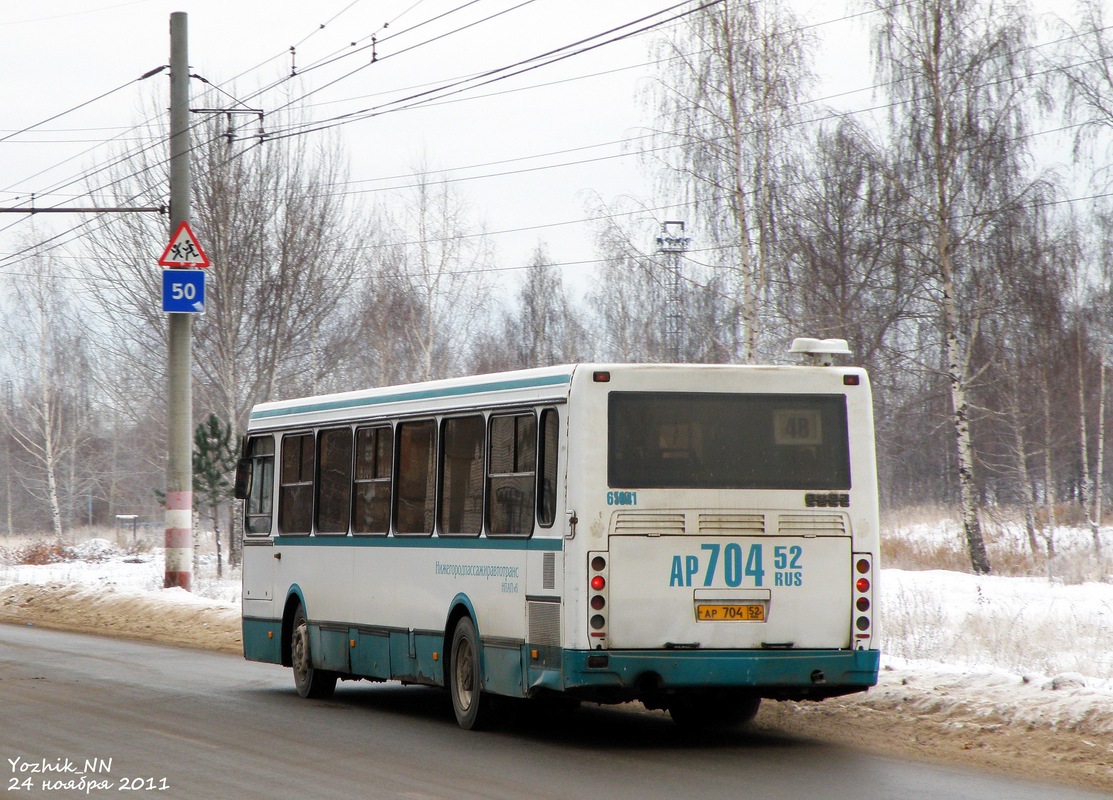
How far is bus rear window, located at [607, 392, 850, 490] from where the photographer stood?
10211mm

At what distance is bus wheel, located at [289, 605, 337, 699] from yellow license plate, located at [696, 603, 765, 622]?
5107 millimetres

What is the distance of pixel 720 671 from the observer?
1008 cm

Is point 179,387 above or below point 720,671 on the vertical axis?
above

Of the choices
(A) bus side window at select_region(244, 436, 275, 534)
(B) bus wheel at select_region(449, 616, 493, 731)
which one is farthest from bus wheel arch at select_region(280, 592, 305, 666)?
(B) bus wheel at select_region(449, 616, 493, 731)

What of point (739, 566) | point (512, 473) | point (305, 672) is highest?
point (512, 473)

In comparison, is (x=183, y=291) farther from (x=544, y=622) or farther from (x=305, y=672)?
(x=544, y=622)

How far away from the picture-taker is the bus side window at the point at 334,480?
13.7m

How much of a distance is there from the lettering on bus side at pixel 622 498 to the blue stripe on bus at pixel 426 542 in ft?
1.43

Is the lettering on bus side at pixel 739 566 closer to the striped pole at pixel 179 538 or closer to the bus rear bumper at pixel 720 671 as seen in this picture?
the bus rear bumper at pixel 720 671

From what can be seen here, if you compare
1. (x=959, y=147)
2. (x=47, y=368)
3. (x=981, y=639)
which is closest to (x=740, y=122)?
(x=959, y=147)

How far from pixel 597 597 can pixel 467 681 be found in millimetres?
1988

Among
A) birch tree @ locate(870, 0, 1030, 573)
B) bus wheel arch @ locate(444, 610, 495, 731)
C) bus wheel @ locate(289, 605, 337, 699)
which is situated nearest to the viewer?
bus wheel arch @ locate(444, 610, 495, 731)

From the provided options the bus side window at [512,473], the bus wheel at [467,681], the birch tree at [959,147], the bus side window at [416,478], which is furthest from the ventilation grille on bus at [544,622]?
the birch tree at [959,147]

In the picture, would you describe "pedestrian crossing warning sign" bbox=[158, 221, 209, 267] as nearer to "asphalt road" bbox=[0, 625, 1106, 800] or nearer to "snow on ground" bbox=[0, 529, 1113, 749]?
"snow on ground" bbox=[0, 529, 1113, 749]
